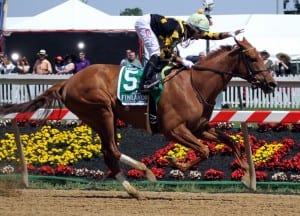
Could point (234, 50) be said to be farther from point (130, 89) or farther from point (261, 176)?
point (261, 176)

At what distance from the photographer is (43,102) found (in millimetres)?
11438

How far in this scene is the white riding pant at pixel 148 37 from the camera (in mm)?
11102

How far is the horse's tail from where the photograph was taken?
→ 37.2 feet

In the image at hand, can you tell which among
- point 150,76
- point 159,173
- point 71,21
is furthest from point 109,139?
point 71,21

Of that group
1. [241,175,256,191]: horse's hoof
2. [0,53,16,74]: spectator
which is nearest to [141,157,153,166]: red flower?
[241,175,256,191]: horse's hoof

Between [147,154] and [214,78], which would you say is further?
[147,154]

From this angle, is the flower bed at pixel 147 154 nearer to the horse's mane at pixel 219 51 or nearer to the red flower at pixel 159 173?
the red flower at pixel 159 173

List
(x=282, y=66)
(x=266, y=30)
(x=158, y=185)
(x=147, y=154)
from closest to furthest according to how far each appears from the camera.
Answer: (x=158, y=185)
(x=147, y=154)
(x=282, y=66)
(x=266, y=30)

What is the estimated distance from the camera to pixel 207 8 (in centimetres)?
2658

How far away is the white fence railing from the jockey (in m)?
4.35

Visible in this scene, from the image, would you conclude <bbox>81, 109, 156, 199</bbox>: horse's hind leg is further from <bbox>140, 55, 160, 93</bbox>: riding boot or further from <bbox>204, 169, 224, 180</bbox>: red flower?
<bbox>204, 169, 224, 180</bbox>: red flower

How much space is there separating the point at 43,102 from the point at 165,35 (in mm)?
1735

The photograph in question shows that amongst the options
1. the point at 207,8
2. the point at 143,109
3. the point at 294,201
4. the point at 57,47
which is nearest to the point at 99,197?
the point at 143,109

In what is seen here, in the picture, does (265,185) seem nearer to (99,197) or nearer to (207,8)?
(99,197)
